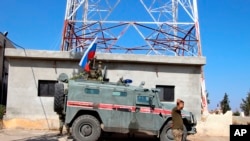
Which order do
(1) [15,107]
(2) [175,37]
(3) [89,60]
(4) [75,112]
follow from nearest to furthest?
(4) [75,112] → (3) [89,60] → (1) [15,107] → (2) [175,37]

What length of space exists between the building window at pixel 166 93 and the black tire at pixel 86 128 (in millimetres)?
4509

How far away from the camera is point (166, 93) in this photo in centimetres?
1642

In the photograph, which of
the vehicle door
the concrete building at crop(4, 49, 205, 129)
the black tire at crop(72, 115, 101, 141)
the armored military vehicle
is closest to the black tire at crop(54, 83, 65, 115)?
the armored military vehicle

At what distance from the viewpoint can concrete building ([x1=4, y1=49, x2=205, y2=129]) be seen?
15969mm

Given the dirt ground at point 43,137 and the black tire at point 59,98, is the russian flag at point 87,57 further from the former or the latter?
the dirt ground at point 43,137

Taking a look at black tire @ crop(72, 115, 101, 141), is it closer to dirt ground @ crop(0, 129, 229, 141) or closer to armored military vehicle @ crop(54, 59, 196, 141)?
armored military vehicle @ crop(54, 59, 196, 141)

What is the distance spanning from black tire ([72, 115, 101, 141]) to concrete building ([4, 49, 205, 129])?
348 centimetres

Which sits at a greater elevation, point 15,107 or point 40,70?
point 40,70

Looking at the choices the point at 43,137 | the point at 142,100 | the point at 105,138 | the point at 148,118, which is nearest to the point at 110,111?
the point at 142,100

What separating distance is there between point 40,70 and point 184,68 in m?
6.23

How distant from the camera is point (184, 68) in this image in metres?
16.4

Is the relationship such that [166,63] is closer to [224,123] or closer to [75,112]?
[224,123]

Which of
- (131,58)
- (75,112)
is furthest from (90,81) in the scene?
(131,58)

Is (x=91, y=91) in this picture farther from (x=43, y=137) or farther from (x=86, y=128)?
(x=43, y=137)
